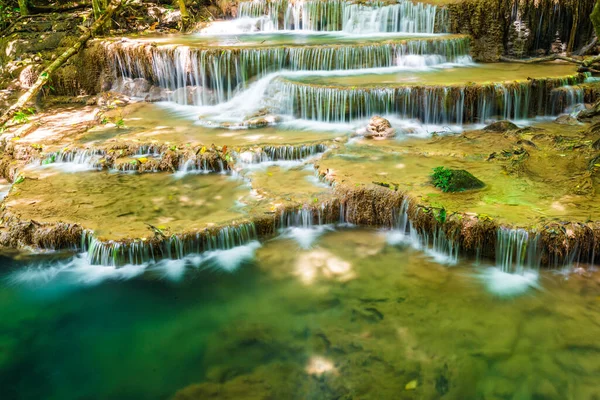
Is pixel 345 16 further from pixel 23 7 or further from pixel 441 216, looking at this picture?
pixel 441 216

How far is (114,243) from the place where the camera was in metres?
5.41

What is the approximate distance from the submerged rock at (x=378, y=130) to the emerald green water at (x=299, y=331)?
2.92 meters

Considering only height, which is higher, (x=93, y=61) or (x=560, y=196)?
(x=93, y=61)

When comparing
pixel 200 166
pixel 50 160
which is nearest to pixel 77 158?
pixel 50 160

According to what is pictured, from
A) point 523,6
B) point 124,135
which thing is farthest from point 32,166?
point 523,6

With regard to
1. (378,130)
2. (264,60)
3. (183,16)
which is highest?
(183,16)

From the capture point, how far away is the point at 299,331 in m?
4.50

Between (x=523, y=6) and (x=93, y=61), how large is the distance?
10.5 m

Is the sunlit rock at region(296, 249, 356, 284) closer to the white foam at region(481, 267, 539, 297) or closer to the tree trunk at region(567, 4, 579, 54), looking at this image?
the white foam at region(481, 267, 539, 297)

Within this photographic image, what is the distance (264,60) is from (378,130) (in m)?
3.85

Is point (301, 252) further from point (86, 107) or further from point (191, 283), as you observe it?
point (86, 107)

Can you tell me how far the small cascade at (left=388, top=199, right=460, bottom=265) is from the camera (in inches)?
213

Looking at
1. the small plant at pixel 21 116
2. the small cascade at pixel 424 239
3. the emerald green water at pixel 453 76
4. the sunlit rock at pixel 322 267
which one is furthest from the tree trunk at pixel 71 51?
the small cascade at pixel 424 239

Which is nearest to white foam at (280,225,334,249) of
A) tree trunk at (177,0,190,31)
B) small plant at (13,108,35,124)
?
small plant at (13,108,35,124)
